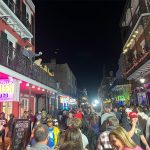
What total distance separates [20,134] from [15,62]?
6148 millimetres

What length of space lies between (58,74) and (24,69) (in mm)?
55370

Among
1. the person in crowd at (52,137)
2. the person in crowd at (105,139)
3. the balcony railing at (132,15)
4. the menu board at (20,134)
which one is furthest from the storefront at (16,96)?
the balcony railing at (132,15)

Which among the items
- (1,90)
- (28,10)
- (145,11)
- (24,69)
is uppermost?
(28,10)

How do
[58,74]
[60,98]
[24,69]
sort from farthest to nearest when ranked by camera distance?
[58,74] → [60,98] → [24,69]

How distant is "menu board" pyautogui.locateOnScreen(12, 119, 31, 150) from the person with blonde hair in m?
3.66

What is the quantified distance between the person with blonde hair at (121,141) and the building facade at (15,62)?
624 cm

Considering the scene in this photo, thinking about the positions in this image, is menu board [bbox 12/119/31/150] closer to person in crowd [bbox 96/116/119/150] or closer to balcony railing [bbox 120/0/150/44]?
person in crowd [bbox 96/116/119/150]

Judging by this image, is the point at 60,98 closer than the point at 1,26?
No

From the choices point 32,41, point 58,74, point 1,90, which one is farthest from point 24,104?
point 58,74

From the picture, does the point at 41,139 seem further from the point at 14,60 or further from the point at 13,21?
the point at 13,21

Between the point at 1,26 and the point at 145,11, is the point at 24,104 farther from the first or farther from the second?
the point at 145,11

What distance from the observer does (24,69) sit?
1384cm

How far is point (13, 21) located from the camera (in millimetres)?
16891

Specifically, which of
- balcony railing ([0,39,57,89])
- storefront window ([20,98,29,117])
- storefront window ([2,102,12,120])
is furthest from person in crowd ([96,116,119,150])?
storefront window ([20,98,29,117])
